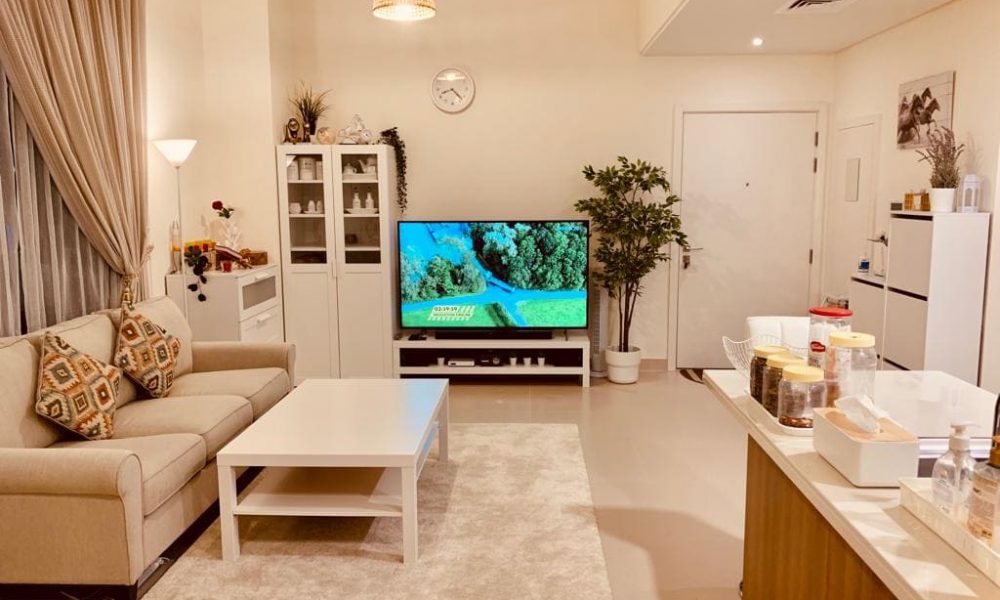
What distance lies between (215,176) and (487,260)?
2.00 m

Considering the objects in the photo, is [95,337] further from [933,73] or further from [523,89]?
[933,73]

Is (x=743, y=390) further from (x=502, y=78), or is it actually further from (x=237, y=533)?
(x=502, y=78)

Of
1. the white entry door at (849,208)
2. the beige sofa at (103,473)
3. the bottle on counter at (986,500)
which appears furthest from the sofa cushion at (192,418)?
the white entry door at (849,208)

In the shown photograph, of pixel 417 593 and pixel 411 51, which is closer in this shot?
pixel 417 593

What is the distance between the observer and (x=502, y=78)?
582cm

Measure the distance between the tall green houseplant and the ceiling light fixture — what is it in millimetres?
2032

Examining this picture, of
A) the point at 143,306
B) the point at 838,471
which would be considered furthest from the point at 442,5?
the point at 838,471

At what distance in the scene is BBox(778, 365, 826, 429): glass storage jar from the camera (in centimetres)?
197

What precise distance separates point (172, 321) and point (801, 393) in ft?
10.9

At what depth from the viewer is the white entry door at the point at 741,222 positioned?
583 cm

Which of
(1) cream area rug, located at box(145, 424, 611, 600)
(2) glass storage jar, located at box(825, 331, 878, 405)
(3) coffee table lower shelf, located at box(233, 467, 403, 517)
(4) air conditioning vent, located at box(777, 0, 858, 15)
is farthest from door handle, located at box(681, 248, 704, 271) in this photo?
(2) glass storage jar, located at box(825, 331, 878, 405)

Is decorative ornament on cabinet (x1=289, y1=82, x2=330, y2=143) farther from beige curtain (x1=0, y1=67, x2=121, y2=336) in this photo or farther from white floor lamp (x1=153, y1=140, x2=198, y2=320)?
beige curtain (x1=0, y1=67, x2=121, y2=336)

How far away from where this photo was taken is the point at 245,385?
3951 mm

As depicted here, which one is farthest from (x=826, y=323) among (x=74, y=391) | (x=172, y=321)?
(x=172, y=321)
